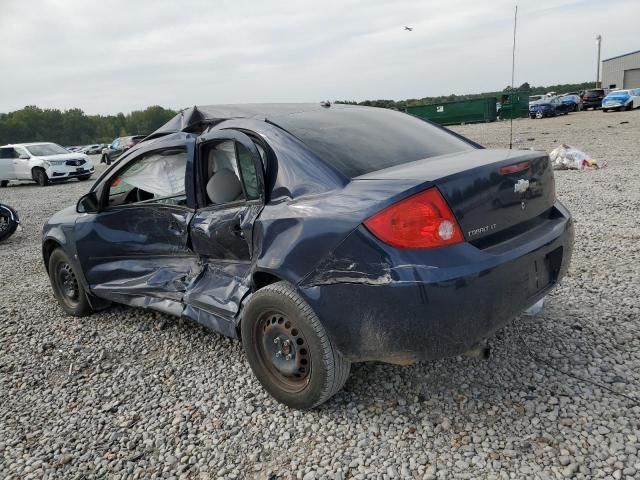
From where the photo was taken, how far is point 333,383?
255 cm

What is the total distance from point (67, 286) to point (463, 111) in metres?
35.8

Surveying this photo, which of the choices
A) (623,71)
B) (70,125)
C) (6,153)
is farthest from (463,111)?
(70,125)

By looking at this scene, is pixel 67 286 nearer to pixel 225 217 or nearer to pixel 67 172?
pixel 225 217

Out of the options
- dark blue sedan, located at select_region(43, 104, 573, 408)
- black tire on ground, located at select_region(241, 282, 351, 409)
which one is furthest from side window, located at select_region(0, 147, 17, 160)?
black tire on ground, located at select_region(241, 282, 351, 409)

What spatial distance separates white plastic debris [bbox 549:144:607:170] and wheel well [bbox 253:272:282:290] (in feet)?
31.9

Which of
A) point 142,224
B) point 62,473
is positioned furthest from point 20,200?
point 62,473

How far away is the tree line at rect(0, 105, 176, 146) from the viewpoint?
90969 millimetres

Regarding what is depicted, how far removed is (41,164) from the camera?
1830 centimetres

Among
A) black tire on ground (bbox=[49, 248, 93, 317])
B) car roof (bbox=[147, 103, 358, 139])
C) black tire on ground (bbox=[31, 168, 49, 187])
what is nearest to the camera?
car roof (bbox=[147, 103, 358, 139])

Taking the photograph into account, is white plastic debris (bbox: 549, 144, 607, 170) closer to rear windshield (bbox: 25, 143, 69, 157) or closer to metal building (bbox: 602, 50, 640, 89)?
rear windshield (bbox: 25, 143, 69, 157)

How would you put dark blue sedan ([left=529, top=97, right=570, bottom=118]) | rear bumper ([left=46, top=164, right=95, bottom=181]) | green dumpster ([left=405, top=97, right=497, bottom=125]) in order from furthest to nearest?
green dumpster ([left=405, top=97, right=497, bottom=125])
dark blue sedan ([left=529, top=97, right=570, bottom=118])
rear bumper ([left=46, top=164, right=95, bottom=181])

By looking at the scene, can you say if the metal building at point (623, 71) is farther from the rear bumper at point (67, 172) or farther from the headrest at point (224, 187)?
the headrest at point (224, 187)

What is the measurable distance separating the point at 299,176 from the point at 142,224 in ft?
5.38

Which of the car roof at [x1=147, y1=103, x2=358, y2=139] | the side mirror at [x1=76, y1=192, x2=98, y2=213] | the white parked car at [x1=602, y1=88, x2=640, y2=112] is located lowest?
the white parked car at [x1=602, y1=88, x2=640, y2=112]
